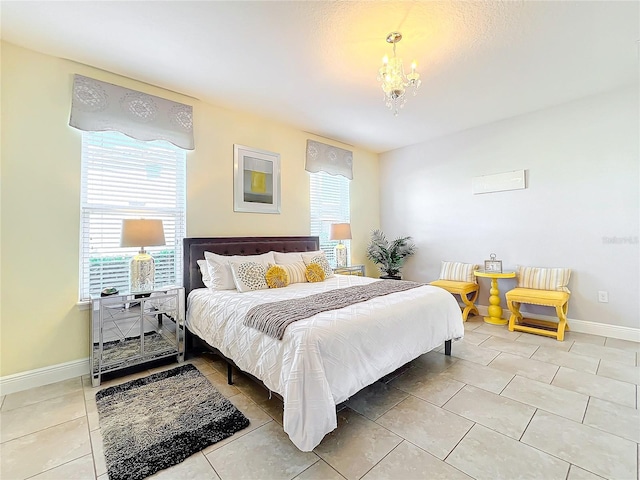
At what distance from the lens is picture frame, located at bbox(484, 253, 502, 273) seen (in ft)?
12.8

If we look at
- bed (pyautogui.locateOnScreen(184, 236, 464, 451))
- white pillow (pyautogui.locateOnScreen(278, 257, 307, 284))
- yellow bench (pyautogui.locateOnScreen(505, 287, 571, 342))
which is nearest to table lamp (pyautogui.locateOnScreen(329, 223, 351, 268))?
white pillow (pyautogui.locateOnScreen(278, 257, 307, 284))

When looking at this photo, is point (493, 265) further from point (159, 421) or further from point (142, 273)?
point (142, 273)

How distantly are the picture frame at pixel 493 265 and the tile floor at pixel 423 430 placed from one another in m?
1.47

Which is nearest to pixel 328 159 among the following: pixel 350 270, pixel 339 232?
pixel 339 232

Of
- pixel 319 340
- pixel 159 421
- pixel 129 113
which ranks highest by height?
pixel 129 113

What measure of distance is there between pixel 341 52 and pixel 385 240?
3539 millimetres

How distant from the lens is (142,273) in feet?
8.68

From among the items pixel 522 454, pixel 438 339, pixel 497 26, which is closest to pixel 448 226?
pixel 438 339

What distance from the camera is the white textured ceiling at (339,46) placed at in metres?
1.97

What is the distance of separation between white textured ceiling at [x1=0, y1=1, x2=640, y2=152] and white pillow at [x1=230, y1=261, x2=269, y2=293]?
6.15ft

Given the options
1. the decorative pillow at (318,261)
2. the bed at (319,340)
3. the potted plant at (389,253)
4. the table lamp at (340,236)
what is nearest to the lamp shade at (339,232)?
the table lamp at (340,236)

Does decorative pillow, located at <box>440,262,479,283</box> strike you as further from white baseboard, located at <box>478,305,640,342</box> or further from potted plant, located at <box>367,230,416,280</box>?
white baseboard, located at <box>478,305,640,342</box>

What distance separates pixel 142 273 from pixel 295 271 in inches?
60.0

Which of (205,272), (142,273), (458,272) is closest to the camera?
(142,273)
